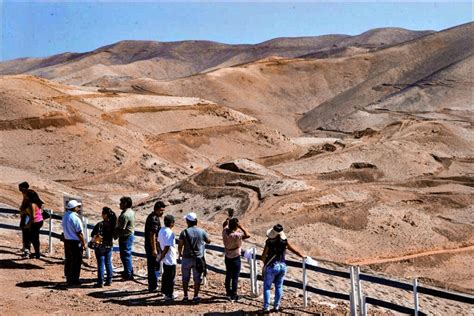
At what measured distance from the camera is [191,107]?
61.1m

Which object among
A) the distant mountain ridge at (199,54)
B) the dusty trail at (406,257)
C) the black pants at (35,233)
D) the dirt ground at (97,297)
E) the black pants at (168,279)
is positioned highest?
the distant mountain ridge at (199,54)

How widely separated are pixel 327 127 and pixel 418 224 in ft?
140

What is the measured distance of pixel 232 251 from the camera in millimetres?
12617

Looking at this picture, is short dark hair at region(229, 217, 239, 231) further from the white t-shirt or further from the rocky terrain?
the rocky terrain

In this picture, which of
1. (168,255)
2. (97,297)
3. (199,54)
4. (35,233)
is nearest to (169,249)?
Result: (168,255)

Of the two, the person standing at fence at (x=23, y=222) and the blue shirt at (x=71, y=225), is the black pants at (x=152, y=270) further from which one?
the person standing at fence at (x=23, y=222)

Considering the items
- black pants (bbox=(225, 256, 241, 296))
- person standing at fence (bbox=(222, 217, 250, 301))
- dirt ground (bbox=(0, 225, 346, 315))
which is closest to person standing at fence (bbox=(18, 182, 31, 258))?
dirt ground (bbox=(0, 225, 346, 315))

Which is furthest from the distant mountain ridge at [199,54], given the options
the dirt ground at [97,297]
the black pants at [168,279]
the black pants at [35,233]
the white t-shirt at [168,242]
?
the white t-shirt at [168,242]

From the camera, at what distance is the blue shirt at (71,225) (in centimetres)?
1359

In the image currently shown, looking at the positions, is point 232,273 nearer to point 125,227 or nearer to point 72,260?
point 125,227

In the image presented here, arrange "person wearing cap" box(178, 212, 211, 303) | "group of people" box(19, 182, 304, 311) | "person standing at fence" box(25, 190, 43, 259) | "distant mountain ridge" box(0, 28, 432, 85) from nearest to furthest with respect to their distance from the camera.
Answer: "group of people" box(19, 182, 304, 311)
"person wearing cap" box(178, 212, 211, 303)
"person standing at fence" box(25, 190, 43, 259)
"distant mountain ridge" box(0, 28, 432, 85)

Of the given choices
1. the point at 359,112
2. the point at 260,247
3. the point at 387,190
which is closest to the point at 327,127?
the point at 359,112

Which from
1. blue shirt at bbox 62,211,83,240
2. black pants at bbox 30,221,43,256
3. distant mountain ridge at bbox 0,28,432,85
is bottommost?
black pants at bbox 30,221,43,256

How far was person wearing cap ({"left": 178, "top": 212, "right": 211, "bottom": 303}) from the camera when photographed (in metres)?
12.3
